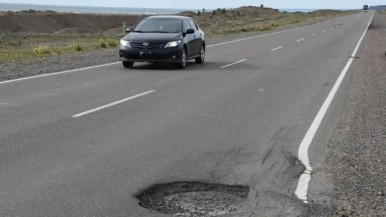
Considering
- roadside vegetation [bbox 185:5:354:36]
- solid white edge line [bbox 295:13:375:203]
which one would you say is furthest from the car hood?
roadside vegetation [bbox 185:5:354:36]

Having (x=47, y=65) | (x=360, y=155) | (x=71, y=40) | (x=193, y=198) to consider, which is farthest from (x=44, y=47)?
(x=193, y=198)

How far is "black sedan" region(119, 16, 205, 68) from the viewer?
16.8m

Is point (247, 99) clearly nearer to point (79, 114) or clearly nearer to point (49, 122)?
point (79, 114)

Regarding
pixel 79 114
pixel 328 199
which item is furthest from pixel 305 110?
pixel 328 199

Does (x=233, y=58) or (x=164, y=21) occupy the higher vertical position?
(x=164, y=21)

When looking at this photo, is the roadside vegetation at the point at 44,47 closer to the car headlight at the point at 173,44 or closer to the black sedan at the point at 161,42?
the black sedan at the point at 161,42

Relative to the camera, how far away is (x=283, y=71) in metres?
17.3

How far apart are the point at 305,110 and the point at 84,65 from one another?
937 centimetres

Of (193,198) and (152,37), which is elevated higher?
(152,37)

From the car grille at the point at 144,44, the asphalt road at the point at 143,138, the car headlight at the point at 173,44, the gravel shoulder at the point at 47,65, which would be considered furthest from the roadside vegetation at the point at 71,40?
the asphalt road at the point at 143,138

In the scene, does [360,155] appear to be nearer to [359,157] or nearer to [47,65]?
[359,157]

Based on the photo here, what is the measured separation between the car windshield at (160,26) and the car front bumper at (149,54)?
4.03ft

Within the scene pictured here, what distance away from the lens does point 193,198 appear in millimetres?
5477

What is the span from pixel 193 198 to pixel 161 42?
11.8 metres
